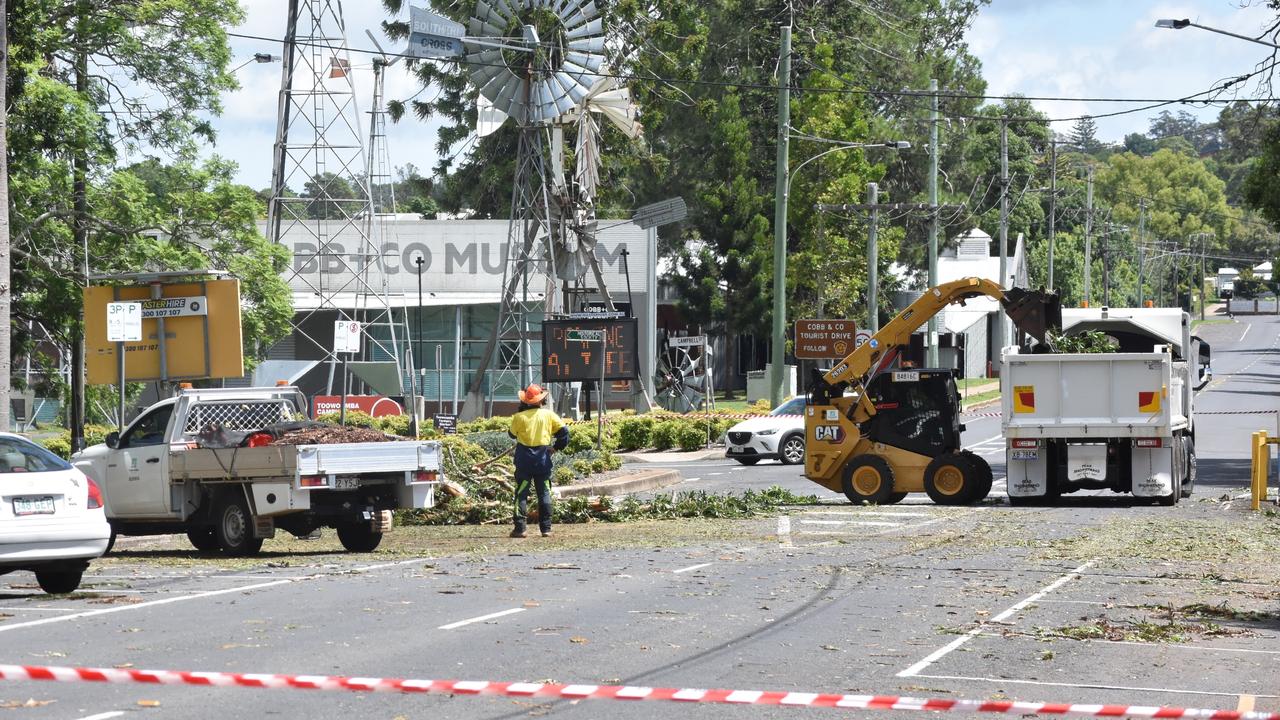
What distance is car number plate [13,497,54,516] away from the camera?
13.3 metres

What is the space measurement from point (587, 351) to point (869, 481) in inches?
500

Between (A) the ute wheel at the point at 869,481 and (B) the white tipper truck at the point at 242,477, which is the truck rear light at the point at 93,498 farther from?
(A) the ute wheel at the point at 869,481

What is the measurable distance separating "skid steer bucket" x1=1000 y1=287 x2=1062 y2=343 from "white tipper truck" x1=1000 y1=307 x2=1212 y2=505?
38 cm

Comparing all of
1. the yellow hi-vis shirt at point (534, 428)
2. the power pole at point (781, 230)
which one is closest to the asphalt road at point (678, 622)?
the yellow hi-vis shirt at point (534, 428)

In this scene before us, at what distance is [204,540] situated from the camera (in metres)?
19.0

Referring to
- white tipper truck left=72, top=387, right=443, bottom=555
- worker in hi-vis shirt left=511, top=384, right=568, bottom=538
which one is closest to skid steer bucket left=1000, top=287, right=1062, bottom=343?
worker in hi-vis shirt left=511, top=384, right=568, bottom=538

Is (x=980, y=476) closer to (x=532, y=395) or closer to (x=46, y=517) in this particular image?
(x=532, y=395)

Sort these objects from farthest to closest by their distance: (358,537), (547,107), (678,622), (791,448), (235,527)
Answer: (547,107), (791,448), (358,537), (235,527), (678,622)

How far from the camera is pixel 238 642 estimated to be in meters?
10.6

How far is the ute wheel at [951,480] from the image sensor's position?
23797mm

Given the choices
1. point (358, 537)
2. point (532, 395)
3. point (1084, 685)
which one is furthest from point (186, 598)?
point (1084, 685)

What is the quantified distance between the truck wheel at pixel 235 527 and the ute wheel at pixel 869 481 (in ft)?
32.7

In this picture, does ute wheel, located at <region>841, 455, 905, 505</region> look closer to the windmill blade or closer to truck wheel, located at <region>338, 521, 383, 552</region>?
truck wheel, located at <region>338, 521, 383, 552</region>

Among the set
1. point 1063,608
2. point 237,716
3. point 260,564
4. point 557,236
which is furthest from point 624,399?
point 237,716
